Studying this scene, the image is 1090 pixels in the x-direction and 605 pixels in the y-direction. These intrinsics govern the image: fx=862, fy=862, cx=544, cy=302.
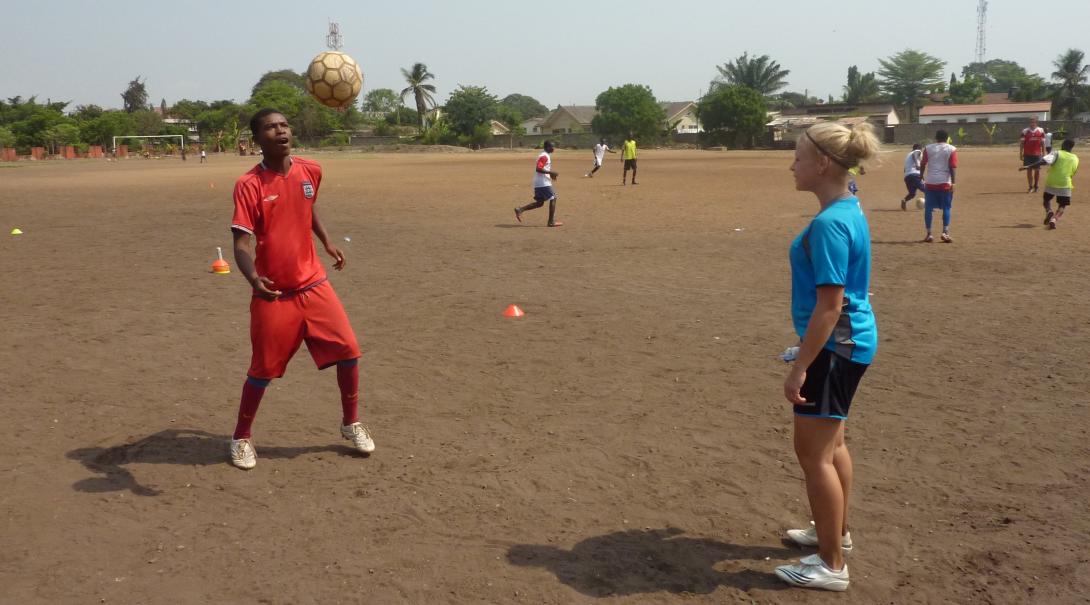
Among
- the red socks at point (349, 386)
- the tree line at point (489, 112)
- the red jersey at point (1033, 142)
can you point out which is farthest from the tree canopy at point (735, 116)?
the red socks at point (349, 386)

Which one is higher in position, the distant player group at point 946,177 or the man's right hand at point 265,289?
the distant player group at point 946,177

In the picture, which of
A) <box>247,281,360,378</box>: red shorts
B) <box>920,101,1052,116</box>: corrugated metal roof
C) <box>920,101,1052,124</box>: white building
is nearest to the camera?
<box>247,281,360,378</box>: red shorts

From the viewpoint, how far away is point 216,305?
952cm

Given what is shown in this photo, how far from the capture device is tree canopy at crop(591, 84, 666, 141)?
93562 millimetres

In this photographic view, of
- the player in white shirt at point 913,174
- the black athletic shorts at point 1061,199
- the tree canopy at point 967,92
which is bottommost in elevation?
the black athletic shorts at point 1061,199

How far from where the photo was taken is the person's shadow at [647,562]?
369cm

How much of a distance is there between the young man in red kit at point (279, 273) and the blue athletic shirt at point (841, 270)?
268 cm

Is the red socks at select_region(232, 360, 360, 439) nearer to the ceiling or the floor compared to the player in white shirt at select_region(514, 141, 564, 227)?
nearer to the floor

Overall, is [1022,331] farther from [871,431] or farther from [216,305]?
[216,305]

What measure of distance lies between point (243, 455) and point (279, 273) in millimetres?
1093

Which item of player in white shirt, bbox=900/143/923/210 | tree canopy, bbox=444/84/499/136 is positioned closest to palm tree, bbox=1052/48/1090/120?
tree canopy, bbox=444/84/499/136

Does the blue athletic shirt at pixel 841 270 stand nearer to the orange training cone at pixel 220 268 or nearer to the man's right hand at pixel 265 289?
the man's right hand at pixel 265 289

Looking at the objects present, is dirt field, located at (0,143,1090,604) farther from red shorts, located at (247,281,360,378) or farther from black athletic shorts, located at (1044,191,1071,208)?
black athletic shorts, located at (1044,191,1071,208)

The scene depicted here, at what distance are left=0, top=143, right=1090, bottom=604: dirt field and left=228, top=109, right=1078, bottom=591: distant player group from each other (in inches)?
9.8
